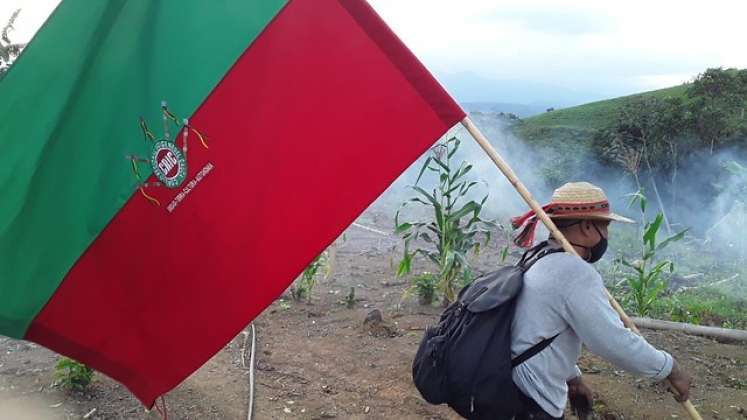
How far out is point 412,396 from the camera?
3980 mm

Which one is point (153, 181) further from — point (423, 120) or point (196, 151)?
point (423, 120)

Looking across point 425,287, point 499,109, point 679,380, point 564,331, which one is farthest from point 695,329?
point 499,109

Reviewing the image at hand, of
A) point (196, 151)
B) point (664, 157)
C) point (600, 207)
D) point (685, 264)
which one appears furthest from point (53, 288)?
point (664, 157)

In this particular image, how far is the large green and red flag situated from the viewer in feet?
7.02

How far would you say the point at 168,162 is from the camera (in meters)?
2.18

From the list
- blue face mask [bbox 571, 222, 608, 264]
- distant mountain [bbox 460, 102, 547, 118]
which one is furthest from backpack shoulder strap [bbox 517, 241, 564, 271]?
distant mountain [bbox 460, 102, 547, 118]

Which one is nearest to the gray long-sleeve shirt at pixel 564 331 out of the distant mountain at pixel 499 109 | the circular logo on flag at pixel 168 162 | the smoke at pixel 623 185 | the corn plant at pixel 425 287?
the circular logo on flag at pixel 168 162

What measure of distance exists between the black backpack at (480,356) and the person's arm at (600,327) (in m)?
0.16

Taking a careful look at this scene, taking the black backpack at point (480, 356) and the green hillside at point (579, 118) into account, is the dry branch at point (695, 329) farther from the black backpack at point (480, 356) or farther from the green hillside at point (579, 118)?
the green hillside at point (579, 118)

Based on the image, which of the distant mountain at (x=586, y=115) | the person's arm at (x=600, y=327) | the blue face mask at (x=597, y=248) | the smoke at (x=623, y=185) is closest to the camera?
the person's arm at (x=600, y=327)

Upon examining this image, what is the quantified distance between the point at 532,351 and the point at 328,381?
241cm

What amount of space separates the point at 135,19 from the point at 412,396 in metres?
2.91

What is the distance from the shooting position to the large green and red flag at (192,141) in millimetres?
2141

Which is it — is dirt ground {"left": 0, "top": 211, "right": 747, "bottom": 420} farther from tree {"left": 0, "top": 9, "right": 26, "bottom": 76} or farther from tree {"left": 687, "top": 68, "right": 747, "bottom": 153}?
tree {"left": 687, "top": 68, "right": 747, "bottom": 153}
